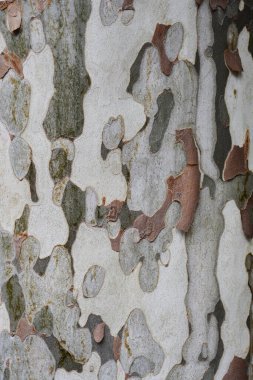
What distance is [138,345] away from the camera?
1192 mm

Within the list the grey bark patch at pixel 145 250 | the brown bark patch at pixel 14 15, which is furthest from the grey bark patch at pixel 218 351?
the brown bark patch at pixel 14 15

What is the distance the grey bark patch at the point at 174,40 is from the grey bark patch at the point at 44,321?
44cm

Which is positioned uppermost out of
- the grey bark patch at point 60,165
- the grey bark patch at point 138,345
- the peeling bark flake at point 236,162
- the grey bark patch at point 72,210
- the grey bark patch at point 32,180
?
the peeling bark flake at point 236,162

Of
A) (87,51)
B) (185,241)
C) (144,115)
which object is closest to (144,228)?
(185,241)

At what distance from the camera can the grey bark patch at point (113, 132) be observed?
3.83 ft

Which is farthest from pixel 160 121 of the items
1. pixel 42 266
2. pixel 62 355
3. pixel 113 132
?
pixel 62 355

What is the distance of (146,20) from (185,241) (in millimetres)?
349

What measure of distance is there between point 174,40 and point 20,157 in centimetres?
30

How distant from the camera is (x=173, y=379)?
3.97ft

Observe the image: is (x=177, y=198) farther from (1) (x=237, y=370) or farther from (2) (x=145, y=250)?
(1) (x=237, y=370)

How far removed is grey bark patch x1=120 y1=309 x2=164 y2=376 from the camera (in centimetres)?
119

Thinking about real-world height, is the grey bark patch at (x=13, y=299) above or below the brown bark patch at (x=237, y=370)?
above

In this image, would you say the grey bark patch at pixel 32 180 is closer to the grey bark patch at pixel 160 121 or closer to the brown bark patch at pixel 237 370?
the grey bark patch at pixel 160 121

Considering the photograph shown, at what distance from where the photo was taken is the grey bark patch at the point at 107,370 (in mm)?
1190
